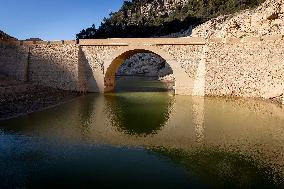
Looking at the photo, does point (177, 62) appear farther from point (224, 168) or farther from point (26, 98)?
point (224, 168)

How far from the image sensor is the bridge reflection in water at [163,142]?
1348 centimetres

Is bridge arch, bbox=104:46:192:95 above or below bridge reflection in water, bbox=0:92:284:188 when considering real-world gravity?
above

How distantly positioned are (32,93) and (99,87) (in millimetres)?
8006

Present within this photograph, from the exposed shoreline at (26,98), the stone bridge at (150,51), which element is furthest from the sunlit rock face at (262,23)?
the exposed shoreline at (26,98)

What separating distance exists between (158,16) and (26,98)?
58458 millimetres

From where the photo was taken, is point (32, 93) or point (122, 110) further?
point (32, 93)

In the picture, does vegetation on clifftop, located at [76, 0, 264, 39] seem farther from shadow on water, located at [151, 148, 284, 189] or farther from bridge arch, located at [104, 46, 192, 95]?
shadow on water, located at [151, 148, 284, 189]

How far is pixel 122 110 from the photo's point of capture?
2800 cm

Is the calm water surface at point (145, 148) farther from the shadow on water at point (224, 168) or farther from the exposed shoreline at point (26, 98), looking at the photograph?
the exposed shoreline at point (26, 98)

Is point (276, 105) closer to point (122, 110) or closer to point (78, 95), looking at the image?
point (122, 110)

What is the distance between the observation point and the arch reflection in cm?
2169

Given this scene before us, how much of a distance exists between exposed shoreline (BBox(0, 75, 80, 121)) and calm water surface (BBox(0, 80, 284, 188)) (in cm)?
162

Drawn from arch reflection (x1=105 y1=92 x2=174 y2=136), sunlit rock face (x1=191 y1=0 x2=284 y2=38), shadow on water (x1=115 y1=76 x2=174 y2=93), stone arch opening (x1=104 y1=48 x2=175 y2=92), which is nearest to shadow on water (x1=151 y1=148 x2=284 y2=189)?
A: arch reflection (x1=105 y1=92 x2=174 y2=136)

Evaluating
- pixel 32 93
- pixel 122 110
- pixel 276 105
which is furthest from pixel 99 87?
pixel 276 105
